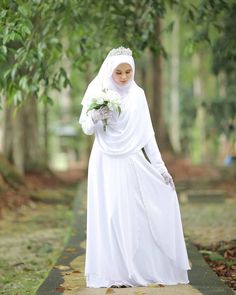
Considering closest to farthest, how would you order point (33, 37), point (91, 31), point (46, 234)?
point (33, 37) < point (91, 31) < point (46, 234)

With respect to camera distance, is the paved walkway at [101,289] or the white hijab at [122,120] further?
the white hijab at [122,120]

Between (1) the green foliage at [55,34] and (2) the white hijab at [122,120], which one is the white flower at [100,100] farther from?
(1) the green foliage at [55,34]

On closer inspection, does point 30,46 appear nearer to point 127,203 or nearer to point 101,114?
point 101,114

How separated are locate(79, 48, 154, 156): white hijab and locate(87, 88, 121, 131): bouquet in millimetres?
143

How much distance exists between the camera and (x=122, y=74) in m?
6.03

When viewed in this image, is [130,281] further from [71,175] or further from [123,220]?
[71,175]

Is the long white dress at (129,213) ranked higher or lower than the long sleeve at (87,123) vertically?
lower

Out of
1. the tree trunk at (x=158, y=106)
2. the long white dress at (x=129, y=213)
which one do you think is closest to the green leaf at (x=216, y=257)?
the long white dress at (x=129, y=213)

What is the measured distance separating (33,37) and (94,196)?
3.14 meters

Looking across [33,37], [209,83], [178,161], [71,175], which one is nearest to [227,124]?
[178,161]

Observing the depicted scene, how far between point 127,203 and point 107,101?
3.26ft

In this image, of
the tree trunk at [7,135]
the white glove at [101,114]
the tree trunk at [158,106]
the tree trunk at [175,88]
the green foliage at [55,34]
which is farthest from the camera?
the tree trunk at [175,88]

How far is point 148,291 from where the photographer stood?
19.0ft

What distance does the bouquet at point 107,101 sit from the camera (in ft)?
19.1
